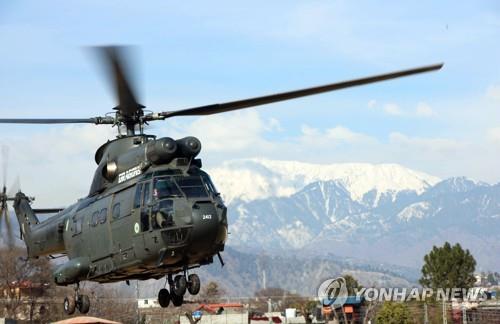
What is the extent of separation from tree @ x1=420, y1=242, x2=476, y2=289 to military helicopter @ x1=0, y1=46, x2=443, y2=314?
74997 millimetres

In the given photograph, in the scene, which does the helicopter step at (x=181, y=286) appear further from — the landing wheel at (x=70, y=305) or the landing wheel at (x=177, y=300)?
the landing wheel at (x=70, y=305)

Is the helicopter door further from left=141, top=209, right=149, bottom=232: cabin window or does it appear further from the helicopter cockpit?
the helicopter cockpit

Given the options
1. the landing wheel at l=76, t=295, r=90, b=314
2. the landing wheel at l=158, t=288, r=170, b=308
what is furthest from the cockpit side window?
the landing wheel at l=76, t=295, r=90, b=314

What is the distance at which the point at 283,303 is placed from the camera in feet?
547

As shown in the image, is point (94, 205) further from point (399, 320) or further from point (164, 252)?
point (399, 320)

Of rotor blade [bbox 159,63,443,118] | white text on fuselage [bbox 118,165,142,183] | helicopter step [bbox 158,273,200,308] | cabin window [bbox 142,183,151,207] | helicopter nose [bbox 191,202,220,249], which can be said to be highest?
rotor blade [bbox 159,63,443,118]

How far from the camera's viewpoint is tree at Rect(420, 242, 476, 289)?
322 ft

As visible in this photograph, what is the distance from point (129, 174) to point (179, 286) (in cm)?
344

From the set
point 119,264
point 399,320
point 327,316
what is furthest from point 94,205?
point 327,316

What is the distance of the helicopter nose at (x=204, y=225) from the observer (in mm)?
23391

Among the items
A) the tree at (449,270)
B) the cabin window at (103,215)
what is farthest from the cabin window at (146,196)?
the tree at (449,270)

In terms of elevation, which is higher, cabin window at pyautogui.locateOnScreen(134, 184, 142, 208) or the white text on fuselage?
the white text on fuselage

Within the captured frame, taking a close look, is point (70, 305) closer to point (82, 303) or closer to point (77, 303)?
point (77, 303)

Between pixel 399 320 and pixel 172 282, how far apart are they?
148ft
